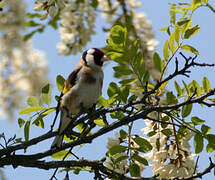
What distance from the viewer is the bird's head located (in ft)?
10.8

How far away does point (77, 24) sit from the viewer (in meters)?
3.84

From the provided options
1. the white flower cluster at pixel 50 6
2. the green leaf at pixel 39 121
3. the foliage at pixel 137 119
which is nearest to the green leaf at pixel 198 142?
the foliage at pixel 137 119

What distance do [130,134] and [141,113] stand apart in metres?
0.31

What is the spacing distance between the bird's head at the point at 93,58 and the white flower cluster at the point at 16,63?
0.77 meters

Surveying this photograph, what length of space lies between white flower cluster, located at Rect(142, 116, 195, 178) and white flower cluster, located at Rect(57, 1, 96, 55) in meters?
1.67

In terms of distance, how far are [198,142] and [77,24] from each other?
2.10 meters

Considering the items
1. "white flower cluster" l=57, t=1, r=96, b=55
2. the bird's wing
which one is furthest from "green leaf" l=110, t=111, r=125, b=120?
"white flower cluster" l=57, t=1, r=96, b=55

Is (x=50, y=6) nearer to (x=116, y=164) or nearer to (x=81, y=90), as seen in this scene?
(x=81, y=90)

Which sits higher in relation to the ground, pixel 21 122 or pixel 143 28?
pixel 143 28

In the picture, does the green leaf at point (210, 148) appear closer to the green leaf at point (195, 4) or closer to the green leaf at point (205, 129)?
the green leaf at point (205, 129)

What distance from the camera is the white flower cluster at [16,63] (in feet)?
12.7

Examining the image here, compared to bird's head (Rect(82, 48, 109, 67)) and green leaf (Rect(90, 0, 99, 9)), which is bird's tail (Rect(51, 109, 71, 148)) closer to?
bird's head (Rect(82, 48, 109, 67))

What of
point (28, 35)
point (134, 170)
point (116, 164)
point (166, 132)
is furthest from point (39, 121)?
point (28, 35)

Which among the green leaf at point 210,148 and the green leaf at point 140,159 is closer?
the green leaf at point 210,148
